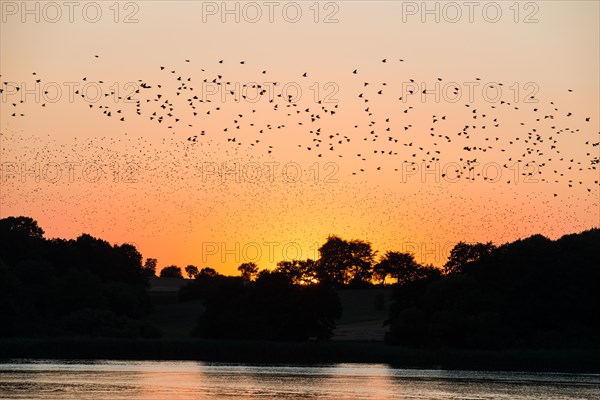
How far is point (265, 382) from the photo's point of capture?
91562 millimetres

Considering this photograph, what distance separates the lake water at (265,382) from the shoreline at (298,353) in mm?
3481

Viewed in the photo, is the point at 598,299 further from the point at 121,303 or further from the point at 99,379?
the point at 121,303

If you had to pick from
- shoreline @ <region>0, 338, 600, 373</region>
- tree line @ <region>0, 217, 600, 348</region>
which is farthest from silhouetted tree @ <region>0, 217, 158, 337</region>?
shoreline @ <region>0, 338, 600, 373</region>

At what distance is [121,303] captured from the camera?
164 meters

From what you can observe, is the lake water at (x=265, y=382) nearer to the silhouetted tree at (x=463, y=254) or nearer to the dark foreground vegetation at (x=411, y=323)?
the dark foreground vegetation at (x=411, y=323)

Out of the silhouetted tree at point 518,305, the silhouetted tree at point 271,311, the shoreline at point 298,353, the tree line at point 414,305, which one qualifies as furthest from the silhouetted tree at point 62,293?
the silhouetted tree at point 518,305

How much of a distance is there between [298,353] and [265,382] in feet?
94.5

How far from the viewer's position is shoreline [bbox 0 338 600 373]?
359 ft

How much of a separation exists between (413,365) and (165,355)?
21.8 metres

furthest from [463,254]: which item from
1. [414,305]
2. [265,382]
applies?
[265,382]

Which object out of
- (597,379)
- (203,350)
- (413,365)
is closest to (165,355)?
(203,350)

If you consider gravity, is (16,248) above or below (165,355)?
above

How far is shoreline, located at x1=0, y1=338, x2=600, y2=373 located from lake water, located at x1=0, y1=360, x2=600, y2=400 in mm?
3481

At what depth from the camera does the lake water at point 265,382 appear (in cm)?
8131
